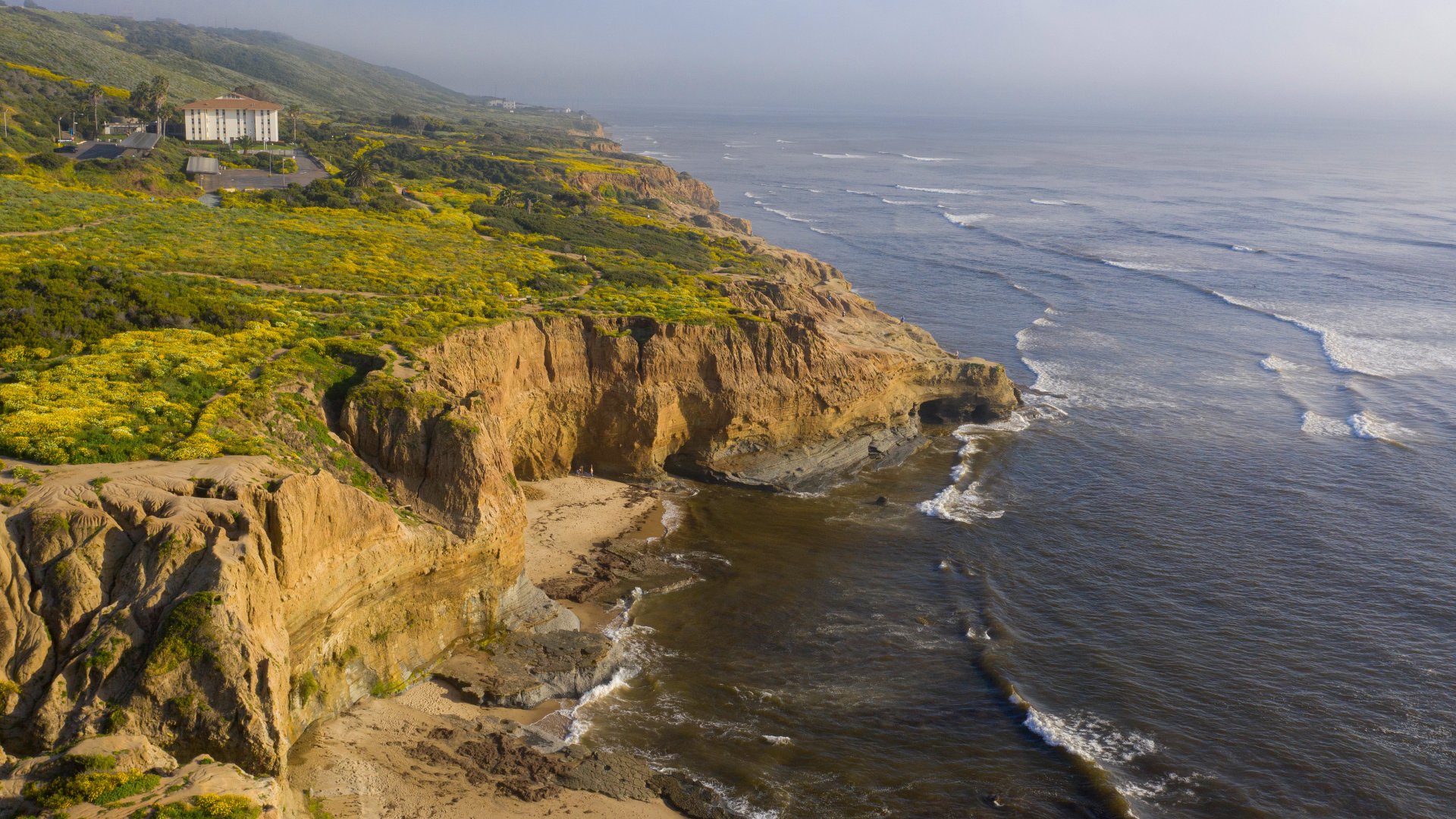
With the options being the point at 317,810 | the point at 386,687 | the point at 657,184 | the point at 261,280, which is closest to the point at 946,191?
the point at 657,184

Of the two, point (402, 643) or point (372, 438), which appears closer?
point (402, 643)

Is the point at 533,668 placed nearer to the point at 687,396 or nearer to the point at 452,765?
the point at 452,765

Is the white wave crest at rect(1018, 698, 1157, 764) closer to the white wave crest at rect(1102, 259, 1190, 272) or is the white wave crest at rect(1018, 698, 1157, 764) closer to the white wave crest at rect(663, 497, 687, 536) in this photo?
the white wave crest at rect(663, 497, 687, 536)

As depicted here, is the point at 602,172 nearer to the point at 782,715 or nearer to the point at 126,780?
the point at 782,715

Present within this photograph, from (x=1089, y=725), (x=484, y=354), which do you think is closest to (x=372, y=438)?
(x=484, y=354)

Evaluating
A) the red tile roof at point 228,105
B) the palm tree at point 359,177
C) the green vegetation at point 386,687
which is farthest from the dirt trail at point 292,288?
the red tile roof at point 228,105

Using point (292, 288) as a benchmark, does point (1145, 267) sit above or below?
above

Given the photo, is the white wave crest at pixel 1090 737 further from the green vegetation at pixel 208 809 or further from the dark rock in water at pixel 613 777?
the green vegetation at pixel 208 809
